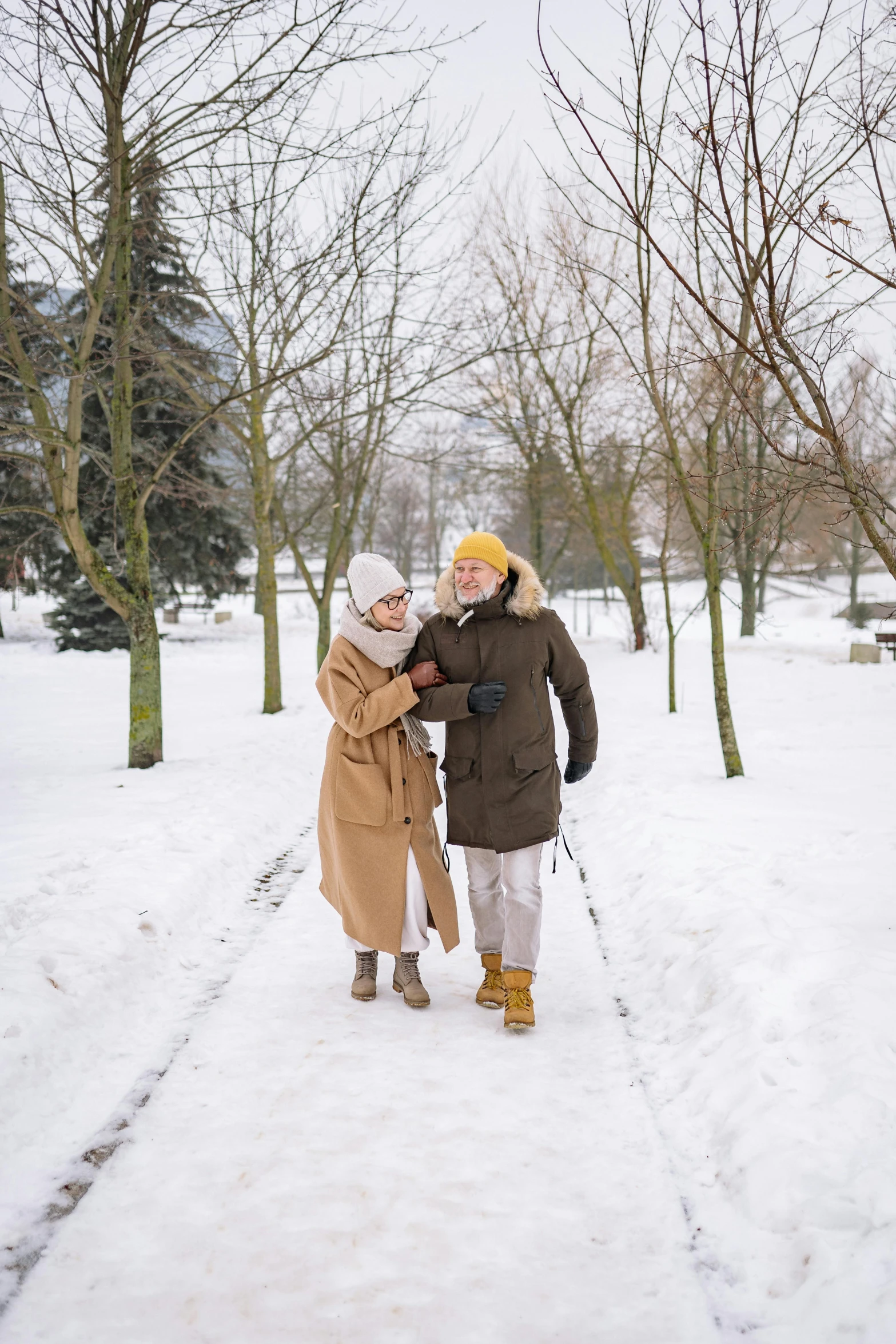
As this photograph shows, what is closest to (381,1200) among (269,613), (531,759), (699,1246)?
(699,1246)

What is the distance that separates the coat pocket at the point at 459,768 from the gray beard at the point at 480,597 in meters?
0.68

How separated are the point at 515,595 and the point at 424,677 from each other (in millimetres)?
536

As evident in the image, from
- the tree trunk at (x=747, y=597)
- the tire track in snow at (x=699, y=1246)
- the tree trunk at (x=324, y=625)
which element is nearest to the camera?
the tire track in snow at (x=699, y=1246)

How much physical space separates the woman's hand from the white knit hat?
1.16 feet

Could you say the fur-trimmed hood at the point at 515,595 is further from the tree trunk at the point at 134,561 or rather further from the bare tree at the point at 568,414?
the bare tree at the point at 568,414

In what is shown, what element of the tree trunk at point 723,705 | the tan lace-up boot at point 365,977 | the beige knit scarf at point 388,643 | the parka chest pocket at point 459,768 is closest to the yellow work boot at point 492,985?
the tan lace-up boot at point 365,977

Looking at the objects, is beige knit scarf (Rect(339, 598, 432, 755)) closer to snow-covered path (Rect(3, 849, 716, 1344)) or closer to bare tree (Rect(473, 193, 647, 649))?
snow-covered path (Rect(3, 849, 716, 1344))

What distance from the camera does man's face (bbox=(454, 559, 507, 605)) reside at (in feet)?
12.3

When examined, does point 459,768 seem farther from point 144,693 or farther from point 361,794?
Result: point 144,693

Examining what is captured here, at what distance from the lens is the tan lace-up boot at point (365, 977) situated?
3.97m

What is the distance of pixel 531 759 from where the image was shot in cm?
375

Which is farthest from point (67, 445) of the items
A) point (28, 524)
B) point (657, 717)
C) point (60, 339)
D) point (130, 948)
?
point (28, 524)

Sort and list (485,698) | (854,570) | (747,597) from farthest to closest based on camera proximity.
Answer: (854,570) < (747,597) < (485,698)

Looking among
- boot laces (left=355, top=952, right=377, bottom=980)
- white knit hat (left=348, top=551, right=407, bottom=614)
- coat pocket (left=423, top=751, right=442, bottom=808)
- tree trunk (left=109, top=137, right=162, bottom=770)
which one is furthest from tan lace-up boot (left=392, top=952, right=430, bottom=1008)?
tree trunk (left=109, top=137, right=162, bottom=770)
